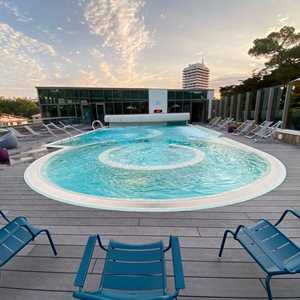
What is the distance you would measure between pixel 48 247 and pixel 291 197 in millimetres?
3364

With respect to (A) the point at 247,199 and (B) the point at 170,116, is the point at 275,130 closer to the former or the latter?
(A) the point at 247,199

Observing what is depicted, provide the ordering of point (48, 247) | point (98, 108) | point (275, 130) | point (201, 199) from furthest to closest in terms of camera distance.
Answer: point (98, 108), point (275, 130), point (201, 199), point (48, 247)

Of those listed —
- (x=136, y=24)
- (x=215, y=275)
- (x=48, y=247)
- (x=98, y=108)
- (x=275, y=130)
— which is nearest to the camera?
(x=215, y=275)

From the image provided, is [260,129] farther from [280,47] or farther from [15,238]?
[280,47]

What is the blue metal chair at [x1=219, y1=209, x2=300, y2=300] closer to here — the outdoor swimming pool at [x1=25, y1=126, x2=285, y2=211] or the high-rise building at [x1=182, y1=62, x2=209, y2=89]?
the outdoor swimming pool at [x1=25, y1=126, x2=285, y2=211]

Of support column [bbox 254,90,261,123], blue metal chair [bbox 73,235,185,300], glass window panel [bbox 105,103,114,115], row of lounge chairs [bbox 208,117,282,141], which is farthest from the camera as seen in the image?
glass window panel [bbox 105,103,114,115]

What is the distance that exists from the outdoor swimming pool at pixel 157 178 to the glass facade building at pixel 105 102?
1213cm

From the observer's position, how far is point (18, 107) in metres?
46.3

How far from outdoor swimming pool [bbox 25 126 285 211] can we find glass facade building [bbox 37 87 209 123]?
12127 mm

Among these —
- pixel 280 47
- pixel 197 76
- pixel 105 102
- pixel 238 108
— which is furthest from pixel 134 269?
pixel 197 76

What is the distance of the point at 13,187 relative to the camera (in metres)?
3.44

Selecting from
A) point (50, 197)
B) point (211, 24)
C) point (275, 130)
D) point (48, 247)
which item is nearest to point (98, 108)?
point (211, 24)

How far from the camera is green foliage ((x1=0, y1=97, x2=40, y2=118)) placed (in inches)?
1682

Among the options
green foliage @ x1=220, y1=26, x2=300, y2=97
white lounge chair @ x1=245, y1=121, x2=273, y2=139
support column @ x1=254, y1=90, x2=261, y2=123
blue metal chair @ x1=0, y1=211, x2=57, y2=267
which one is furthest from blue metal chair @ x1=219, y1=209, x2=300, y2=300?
green foliage @ x1=220, y1=26, x2=300, y2=97
